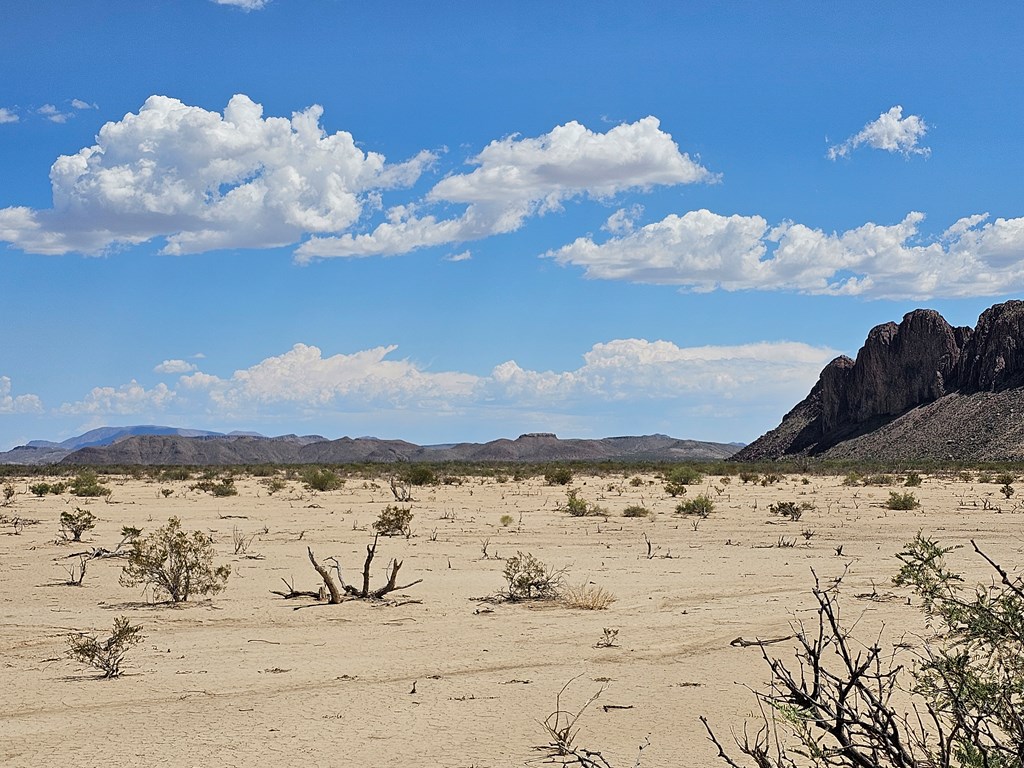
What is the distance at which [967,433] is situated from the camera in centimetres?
8681

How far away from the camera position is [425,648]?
1067cm

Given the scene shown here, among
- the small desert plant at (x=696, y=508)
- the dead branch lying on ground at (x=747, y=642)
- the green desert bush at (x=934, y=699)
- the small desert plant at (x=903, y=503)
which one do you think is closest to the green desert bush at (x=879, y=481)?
the small desert plant at (x=903, y=503)

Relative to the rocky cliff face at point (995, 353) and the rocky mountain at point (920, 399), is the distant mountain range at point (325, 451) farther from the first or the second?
the rocky cliff face at point (995, 353)

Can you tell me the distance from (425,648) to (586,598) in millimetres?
3091

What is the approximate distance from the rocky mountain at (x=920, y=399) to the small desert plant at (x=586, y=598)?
70.9 metres

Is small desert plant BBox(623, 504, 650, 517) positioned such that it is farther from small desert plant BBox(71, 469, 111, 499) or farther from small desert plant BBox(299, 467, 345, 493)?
small desert plant BBox(71, 469, 111, 499)

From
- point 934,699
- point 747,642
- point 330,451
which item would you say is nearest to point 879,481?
point 747,642

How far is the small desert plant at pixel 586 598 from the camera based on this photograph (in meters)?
12.9

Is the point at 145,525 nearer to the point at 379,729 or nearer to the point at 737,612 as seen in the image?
the point at 737,612

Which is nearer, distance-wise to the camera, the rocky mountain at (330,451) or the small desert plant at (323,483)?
the small desert plant at (323,483)

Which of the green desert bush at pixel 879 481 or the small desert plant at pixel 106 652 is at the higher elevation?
the green desert bush at pixel 879 481

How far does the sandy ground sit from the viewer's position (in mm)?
7520

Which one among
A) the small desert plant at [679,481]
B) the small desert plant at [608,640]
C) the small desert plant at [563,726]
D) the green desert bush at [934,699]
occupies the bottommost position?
the small desert plant at [563,726]

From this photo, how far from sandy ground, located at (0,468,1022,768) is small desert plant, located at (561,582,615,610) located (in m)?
0.13
